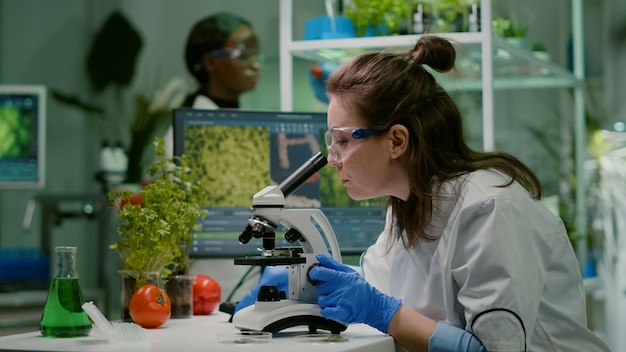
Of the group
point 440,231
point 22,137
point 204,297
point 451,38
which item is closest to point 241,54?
point 22,137

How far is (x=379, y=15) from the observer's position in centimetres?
321

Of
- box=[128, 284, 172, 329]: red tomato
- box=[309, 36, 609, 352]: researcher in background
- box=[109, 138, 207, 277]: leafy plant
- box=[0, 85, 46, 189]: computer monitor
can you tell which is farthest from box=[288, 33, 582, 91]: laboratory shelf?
box=[0, 85, 46, 189]: computer monitor

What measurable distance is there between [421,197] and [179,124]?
2.98ft

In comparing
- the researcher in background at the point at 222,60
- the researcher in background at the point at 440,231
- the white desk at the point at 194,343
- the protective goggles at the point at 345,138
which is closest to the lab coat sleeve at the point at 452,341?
the researcher in background at the point at 440,231

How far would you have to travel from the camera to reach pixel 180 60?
6719 mm

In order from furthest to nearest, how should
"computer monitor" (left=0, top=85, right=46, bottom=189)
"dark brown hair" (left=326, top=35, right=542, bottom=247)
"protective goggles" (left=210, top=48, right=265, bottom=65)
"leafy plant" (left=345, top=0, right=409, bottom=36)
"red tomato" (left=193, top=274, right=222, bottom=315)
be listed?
"computer monitor" (left=0, top=85, right=46, bottom=189) → "protective goggles" (left=210, top=48, right=265, bottom=65) → "leafy plant" (left=345, top=0, right=409, bottom=36) → "red tomato" (left=193, top=274, right=222, bottom=315) → "dark brown hair" (left=326, top=35, right=542, bottom=247)

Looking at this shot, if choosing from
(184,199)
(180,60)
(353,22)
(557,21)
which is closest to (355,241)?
(184,199)

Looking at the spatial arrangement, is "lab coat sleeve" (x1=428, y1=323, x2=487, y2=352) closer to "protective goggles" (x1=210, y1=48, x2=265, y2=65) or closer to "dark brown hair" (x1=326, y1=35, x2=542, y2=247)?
"dark brown hair" (x1=326, y1=35, x2=542, y2=247)

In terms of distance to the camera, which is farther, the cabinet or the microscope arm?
the cabinet

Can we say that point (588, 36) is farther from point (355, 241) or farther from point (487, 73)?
point (355, 241)

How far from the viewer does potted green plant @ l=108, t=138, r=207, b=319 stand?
2.29 m

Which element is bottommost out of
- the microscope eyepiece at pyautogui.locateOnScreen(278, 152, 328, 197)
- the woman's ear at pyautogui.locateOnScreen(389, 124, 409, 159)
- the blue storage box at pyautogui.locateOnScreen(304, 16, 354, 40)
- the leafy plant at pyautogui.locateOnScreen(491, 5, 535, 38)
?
the microscope eyepiece at pyautogui.locateOnScreen(278, 152, 328, 197)

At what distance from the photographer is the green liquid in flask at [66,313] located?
200 centimetres

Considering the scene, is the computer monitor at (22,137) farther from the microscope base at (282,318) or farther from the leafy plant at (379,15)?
the microscope base at (282,318)
